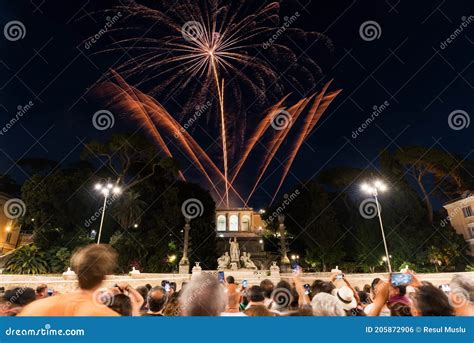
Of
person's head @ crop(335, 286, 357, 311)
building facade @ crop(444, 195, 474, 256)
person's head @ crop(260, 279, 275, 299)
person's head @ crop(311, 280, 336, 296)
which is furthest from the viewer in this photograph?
building facade @ crop(444, 195, 474, 256)

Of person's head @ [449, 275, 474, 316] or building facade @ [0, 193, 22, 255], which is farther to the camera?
building facade @ [0, 193, 22, 255]

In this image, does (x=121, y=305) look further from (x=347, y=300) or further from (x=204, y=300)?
(x=347, y=300)

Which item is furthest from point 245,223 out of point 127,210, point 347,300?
point 347,300

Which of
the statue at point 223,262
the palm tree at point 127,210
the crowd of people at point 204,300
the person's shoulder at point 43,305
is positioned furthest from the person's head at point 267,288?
the statue at point 223,262

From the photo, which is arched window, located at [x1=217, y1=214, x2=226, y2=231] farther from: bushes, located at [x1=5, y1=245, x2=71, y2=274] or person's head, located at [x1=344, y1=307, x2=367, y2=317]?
person's head, located at [x1=344, y1=307, x2=367, y2=317]

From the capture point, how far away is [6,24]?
9047 millimetres

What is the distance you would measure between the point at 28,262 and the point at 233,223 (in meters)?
48.4

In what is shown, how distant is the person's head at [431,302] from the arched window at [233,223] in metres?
64.4

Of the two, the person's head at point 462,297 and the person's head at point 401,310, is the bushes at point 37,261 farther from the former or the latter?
the person's head at point 462,297

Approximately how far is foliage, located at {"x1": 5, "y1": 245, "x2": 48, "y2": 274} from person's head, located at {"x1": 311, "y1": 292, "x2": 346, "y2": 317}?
25.7 metres

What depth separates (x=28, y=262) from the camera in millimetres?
21922

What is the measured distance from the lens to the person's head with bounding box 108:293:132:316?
3882mm

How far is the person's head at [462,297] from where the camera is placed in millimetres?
3674

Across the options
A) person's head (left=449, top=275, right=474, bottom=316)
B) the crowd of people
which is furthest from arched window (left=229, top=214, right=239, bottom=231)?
person's head (left=449, top=275, right=474, bottom=316)
